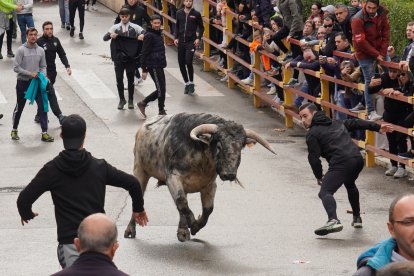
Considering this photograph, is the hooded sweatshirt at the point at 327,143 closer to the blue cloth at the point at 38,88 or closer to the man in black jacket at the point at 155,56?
the blue cloth at the point at 38,88

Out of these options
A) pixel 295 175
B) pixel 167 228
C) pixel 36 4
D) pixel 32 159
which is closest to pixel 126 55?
pixel 32 159

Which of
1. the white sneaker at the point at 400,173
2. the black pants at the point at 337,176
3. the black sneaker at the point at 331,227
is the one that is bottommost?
the white sneaker at the point at 400,173

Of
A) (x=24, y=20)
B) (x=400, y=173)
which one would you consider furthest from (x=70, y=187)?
(x=24, y=20)

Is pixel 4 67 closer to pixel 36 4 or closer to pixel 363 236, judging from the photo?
pixel 36 4

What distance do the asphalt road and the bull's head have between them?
957mm

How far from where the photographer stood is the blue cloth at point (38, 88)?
67.9ft

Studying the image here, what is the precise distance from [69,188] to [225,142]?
12.3ft

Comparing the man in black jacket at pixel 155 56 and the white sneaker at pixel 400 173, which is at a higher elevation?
the white sneaker at pixel 400 173

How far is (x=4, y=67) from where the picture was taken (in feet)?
90.9

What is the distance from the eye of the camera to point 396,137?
17734 millimetres

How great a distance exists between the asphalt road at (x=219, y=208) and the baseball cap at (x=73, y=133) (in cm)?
316

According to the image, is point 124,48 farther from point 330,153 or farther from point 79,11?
point 330,153

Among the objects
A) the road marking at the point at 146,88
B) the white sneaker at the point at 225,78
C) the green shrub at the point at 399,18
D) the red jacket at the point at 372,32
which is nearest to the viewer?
the red jacket at the point at 372,32

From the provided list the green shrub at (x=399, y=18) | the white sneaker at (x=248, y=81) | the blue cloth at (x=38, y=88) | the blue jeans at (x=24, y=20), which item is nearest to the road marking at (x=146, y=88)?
the white sneaker at (x=248, y=81)
